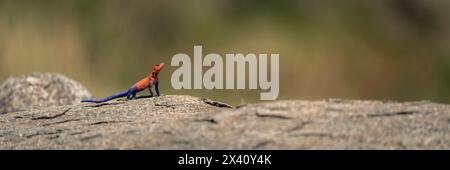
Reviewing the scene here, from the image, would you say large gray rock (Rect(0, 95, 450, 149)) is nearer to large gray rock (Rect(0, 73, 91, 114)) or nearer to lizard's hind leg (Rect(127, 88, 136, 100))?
lizard's hind leg (Rect(127, 88, 136, 100))

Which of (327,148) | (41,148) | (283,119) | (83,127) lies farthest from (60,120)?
(327,148)

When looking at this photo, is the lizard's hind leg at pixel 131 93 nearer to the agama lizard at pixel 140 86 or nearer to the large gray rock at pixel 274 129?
the agama lizard at pixel 140 86

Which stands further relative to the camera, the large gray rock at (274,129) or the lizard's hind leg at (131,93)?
the lizard's hind leg at (131,93)

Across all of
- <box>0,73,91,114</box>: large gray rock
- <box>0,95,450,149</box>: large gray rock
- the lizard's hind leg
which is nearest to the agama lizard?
the lizard's hind leg

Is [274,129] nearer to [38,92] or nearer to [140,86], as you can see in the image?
[140,86]

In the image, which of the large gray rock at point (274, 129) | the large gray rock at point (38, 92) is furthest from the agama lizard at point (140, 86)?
the large gray rock at point (38, 92)

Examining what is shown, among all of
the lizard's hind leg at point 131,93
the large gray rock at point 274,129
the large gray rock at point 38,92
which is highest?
the large gray rock at point 38,92

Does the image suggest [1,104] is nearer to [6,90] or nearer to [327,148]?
[6,90]
